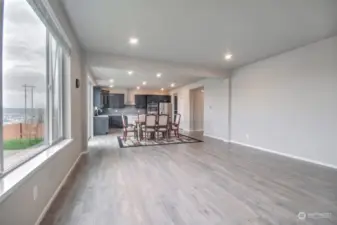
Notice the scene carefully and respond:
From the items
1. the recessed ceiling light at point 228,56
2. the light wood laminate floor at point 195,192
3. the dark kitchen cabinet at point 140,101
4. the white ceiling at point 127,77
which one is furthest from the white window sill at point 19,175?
the dark kitchen cabinet at point 140,101

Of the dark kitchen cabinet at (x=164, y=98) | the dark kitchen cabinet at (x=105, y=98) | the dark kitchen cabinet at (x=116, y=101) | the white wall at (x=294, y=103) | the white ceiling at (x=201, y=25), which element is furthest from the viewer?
the dark kitchen cabinet at (x=164, y=98)

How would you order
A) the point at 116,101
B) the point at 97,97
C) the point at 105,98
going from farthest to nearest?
the point at 116,101, the point at 105,98, the point at 97,97

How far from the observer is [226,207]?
8.09 ft

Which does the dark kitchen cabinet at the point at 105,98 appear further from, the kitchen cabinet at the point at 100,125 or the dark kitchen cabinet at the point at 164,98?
the dark kitchen cabinet at the point at 164,98

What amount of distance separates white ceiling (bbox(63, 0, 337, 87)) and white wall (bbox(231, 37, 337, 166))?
1.34 ft

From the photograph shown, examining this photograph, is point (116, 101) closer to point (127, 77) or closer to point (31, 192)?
point (127, 77)

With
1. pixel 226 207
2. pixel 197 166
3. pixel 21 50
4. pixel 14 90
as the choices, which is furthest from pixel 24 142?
pixel 197 166

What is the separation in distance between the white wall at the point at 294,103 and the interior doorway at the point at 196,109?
14.6 feet

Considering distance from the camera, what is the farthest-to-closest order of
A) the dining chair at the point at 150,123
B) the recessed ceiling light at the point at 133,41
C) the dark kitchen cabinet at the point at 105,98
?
the dark kitchen cabinet at the point at 105,98 < the dining chair at the point at 150,123 < the recessed ceiling light at the point at 133,41

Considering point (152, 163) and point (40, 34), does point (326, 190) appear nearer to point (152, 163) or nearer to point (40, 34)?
point (152, 163)

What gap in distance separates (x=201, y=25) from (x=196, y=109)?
7911mm

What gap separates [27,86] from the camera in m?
2.39

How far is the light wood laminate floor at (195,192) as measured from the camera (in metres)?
2.22

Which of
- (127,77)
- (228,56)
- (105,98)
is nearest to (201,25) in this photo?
(228,56)
